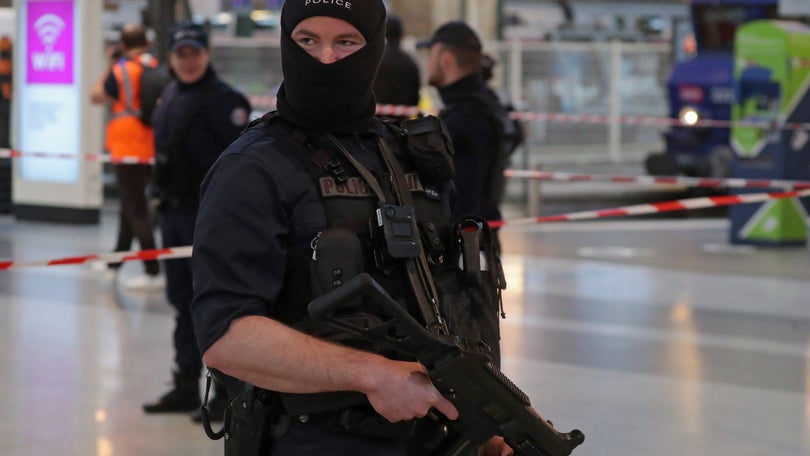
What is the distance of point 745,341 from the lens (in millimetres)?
7996

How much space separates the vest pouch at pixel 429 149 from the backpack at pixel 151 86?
265 inches

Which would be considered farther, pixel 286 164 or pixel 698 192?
pixel 698 192

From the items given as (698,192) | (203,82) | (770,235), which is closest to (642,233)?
(770,235)

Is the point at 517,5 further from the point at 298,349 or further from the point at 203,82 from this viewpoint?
the point at 298,349

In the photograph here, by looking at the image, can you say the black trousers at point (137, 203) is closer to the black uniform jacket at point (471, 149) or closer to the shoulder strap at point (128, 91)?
the shoulder strap at point (128, 91)

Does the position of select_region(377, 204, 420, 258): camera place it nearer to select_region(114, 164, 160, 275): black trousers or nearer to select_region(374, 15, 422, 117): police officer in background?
select_region(374, 15, 422, 117): police officer in background

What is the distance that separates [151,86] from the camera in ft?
31.0

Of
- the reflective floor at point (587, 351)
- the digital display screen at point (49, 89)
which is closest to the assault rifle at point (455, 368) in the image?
the reflective floor at point (587, 351)

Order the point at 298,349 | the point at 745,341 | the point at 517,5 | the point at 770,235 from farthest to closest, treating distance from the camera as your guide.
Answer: the point at 517,5 → the point at 770,235 → the point at 745,341 → the point at 298,349

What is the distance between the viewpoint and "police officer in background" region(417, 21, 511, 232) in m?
6.18

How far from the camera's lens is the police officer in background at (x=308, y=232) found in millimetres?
2482

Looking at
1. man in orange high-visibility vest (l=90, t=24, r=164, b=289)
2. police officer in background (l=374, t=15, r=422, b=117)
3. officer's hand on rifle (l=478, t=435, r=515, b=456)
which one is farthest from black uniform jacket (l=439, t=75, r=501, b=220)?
man in orange high-visibility vest (l=90, t=24, r=164, b=289)

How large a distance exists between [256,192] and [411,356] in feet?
1.33

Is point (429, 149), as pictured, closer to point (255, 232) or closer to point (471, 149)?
point (255, 232)
